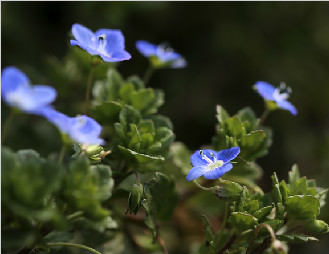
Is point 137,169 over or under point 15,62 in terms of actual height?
over

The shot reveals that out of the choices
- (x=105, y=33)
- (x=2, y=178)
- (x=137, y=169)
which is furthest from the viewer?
(x=105, y=33)

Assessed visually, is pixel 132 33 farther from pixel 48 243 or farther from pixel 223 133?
pixel 48 243

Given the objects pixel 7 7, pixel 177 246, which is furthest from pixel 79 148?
pixel 7 7

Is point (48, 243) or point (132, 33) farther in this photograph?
point (132, 33)

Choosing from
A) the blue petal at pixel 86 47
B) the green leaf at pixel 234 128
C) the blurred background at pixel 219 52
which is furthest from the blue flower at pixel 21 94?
the blurred background at pixel 219 52

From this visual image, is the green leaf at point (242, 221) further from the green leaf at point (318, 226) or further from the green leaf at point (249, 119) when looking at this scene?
the green leaf at point (249, 119)

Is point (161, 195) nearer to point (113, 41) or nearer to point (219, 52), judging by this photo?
point (113, 41)
